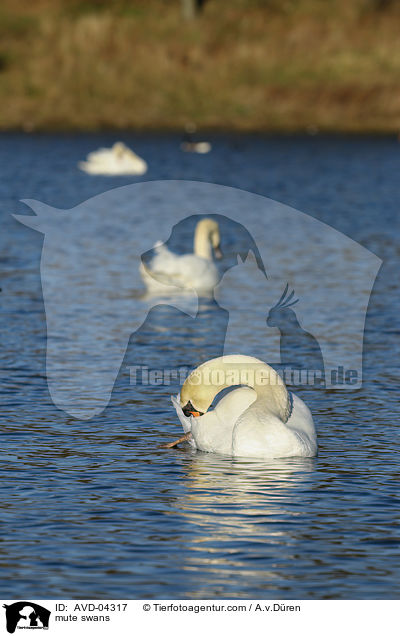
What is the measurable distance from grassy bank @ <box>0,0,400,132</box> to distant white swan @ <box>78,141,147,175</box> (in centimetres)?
2314

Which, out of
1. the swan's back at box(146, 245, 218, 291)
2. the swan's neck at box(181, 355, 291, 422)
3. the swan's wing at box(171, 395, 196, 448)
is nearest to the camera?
the swan's neck at box(181, 355, 291, 422)

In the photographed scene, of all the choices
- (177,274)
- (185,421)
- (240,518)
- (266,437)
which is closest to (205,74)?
(177,274)

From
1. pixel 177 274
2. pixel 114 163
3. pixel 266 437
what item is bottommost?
pixel 266 437

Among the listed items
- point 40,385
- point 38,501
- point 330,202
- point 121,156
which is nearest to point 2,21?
point 121,156

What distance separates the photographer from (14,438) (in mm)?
15016

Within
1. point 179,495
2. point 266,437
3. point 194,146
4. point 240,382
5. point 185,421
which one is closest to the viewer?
point 179,495

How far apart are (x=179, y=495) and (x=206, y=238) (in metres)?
14.3

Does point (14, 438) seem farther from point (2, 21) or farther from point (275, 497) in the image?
point (2, 21)

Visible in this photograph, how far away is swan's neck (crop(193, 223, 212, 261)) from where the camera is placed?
87.7ft

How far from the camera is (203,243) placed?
26844 mm

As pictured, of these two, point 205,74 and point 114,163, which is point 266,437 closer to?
point 114,163

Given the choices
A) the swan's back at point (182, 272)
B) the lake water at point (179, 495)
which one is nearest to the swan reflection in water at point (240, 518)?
the lake water at point (179, 495)

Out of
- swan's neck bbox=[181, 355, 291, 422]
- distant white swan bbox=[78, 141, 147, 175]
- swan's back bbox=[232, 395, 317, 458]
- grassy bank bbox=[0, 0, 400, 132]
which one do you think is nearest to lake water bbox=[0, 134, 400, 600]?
swan's back bbox=[232, 395, 317, 458]
